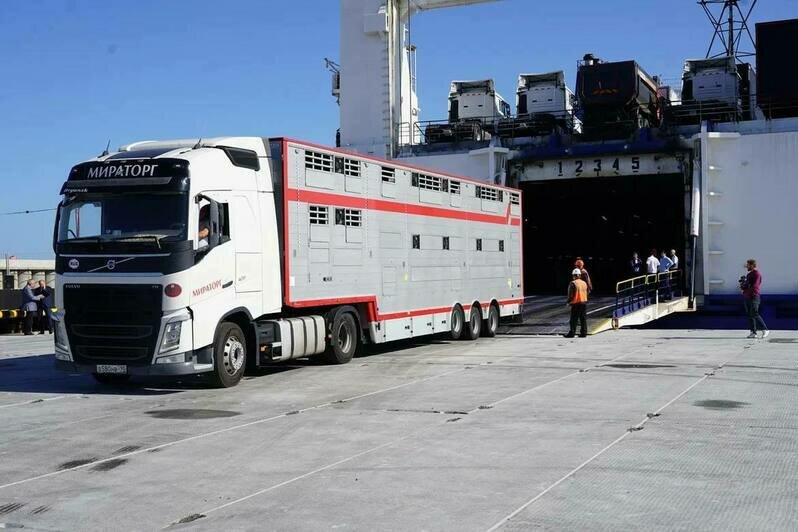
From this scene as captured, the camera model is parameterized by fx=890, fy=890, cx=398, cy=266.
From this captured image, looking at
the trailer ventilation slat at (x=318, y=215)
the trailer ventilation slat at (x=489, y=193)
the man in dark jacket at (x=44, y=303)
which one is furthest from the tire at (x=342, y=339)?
the man in dark jacket at (x=44, y=303)

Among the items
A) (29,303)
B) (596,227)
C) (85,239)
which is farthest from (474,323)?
(596,227)

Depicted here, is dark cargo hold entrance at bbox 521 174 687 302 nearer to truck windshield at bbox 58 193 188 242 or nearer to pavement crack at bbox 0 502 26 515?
truck windshield at bbox 58 193 188 242

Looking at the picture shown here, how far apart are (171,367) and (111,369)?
1.00 meters

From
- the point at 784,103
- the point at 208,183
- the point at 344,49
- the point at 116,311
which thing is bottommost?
the point at 116,311

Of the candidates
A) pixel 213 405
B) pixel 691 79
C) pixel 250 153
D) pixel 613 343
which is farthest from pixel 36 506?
pixel 691 79

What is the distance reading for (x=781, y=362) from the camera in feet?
55.2

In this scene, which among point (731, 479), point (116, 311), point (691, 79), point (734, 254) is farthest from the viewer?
point (691, 79)

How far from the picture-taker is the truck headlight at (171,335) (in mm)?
13156

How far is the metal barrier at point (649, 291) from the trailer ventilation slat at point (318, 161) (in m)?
12.8

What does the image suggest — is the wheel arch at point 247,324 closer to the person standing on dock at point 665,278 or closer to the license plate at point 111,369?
the license plate at point 111,369

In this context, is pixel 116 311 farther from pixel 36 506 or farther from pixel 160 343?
pixel 36 506

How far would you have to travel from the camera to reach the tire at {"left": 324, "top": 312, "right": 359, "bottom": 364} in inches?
675

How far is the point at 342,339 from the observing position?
57.9 ft

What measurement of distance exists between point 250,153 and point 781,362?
34.7 feet
